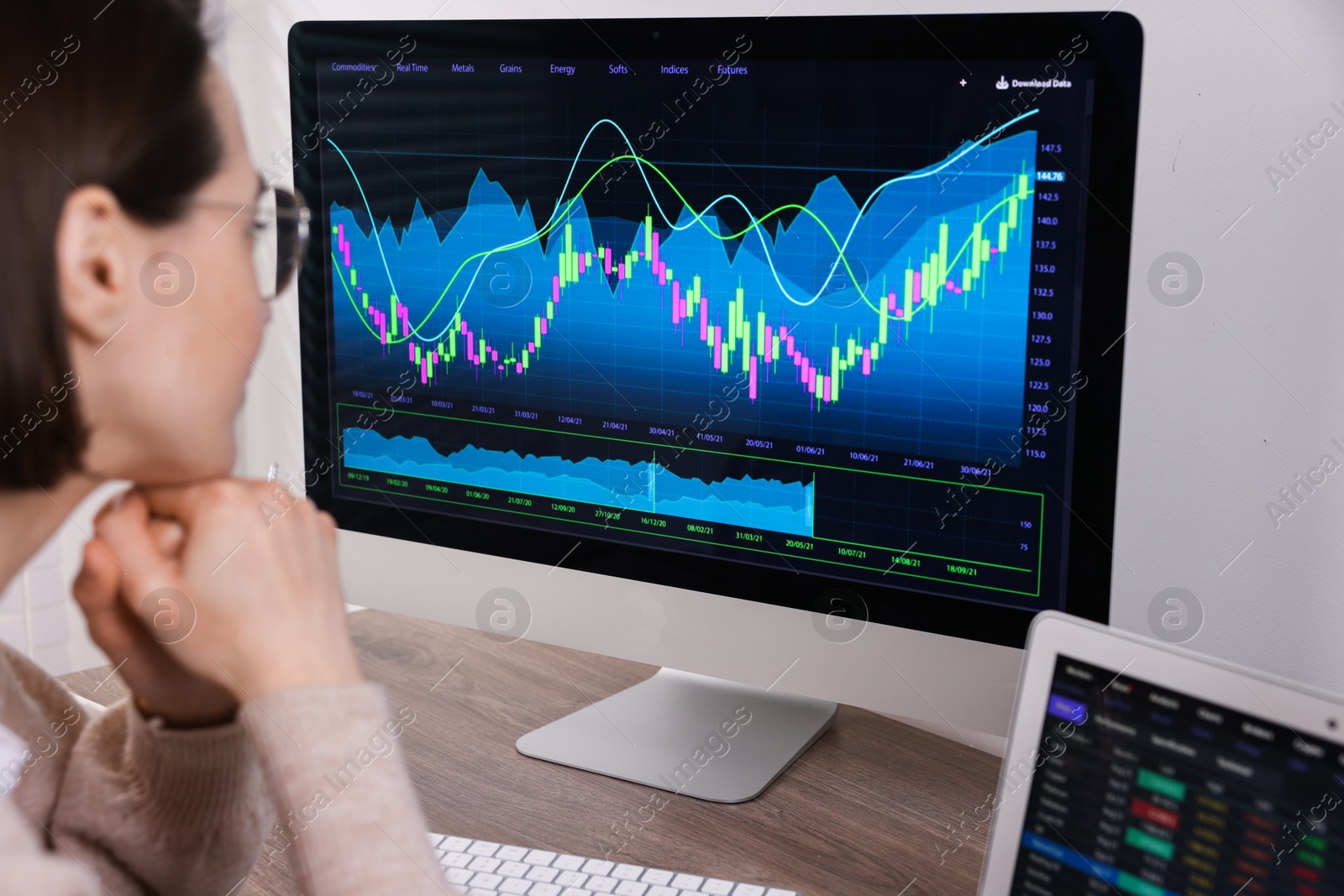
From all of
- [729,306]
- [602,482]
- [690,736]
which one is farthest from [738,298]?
[690,736]

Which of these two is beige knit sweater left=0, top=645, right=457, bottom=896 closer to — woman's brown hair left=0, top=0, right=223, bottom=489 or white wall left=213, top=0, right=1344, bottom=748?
woman's brown hair left=0, top=0, right=223, bottom=489

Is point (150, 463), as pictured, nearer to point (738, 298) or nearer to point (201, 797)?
point (201, 797)

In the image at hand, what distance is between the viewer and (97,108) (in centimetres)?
32

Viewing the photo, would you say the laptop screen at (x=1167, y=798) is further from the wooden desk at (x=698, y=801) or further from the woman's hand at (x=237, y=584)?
the woman's hand at (x=237, y=584)

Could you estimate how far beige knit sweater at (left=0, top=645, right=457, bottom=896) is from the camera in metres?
0.32

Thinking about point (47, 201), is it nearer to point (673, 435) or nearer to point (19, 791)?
point (19, 791)

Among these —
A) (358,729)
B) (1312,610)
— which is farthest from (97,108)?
(1312,610)

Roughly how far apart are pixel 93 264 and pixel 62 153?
0.03 meters

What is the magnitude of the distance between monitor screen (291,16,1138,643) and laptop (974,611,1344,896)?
132 mm

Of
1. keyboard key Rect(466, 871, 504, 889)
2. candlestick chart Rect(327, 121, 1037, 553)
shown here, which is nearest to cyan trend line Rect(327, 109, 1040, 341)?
candlestick chart Rect(327, 121, 1037, 553)

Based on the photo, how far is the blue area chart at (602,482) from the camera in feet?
2.12

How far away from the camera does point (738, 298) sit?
0.63 m

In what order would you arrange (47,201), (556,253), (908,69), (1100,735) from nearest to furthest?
1. (47,201)
2. (1100,735)
3. (908,69)
4. (556,253)

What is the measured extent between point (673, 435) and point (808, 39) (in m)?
0.24
